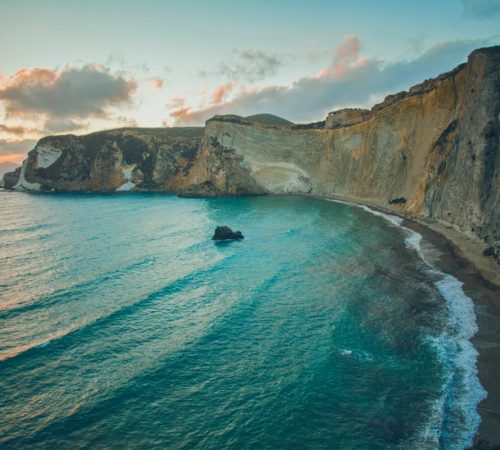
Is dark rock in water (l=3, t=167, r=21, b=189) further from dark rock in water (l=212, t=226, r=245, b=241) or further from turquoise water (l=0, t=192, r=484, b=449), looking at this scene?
dark rock in water (l=212, t=226, r=245, b=241)

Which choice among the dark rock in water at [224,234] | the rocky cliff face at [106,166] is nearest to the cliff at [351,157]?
the rocky cliff face at [106,166]

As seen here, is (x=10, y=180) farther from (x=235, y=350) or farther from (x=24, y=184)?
(x=235, y=350)

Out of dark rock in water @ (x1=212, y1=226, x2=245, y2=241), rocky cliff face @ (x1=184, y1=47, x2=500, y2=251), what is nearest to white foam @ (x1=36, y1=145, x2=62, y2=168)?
rocky cliff face @ (x1=184, y1=47, x2=500, y2=251)

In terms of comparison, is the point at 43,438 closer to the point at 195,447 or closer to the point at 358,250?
the point at 195,447

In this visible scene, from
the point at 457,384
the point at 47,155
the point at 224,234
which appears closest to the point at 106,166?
the point at 47,155

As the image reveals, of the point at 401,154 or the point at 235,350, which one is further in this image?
the point at 401,154

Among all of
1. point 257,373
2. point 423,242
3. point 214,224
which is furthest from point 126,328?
point 214,224

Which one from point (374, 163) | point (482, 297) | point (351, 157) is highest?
point (351, 157)
